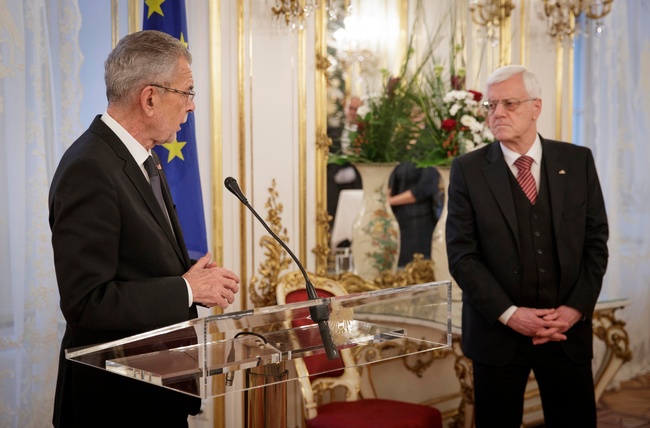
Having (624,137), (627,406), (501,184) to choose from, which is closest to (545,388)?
(501,184)

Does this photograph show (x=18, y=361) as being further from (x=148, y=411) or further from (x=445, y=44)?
(x=445, y=44)

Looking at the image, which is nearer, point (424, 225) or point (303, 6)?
point (303, 6)

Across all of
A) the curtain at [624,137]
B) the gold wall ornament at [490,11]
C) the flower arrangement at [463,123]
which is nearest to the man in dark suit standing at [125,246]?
the flower arrangement at [463,123]

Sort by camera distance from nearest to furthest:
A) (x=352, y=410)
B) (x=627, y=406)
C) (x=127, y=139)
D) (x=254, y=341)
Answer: (x=254, y=341) < (x=127, y=139) < (x=352, y=410) < (x=627, y=406)

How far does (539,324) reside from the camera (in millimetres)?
2750

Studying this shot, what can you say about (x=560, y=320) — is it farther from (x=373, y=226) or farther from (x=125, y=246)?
(x=125, y=246)

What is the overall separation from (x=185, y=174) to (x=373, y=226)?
1142 mm

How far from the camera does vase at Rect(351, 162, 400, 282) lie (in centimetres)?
399

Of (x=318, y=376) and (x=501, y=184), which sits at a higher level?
(x=501, y=184)

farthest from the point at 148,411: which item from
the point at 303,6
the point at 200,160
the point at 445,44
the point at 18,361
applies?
the point at 445,44

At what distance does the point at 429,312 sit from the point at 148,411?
2.46 ft

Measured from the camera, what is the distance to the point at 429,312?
2000 millimetres

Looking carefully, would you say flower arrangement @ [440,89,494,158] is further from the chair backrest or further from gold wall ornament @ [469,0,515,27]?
the chair backrest

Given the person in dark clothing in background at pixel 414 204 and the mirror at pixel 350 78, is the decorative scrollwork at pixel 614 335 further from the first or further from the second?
the mirror at pixel 350 78
